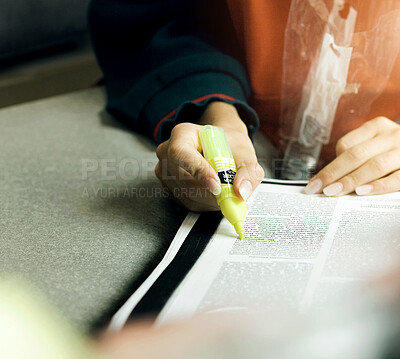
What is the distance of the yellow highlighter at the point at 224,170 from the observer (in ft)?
1.33

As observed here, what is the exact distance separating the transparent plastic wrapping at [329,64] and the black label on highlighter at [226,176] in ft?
0.52

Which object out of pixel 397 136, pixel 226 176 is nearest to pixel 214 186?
pixel 226 176

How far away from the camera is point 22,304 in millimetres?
351

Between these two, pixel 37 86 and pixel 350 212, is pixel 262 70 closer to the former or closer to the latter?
pixel 350 212

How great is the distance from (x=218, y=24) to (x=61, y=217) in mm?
367

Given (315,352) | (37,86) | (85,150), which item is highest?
(315,352)

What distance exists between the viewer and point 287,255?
38 centimetres

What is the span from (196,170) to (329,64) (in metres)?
0.26

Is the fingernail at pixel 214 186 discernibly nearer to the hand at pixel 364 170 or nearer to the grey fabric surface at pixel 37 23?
the hand at pixel 364 170

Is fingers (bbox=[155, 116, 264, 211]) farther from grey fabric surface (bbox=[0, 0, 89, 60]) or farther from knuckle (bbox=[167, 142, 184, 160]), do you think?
grey fabric surface (bbox=[0, 0, 89, 60])

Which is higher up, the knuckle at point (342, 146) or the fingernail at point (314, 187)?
the fingernail at point (314, 187)

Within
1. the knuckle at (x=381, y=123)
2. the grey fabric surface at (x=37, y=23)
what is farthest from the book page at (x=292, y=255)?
the grey fabric surface at (x=37, y=23)

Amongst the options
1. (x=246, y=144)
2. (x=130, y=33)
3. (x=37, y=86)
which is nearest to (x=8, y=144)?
(x=130, y=33)

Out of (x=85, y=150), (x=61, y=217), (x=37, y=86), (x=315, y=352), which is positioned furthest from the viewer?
(x=37, y=86)
